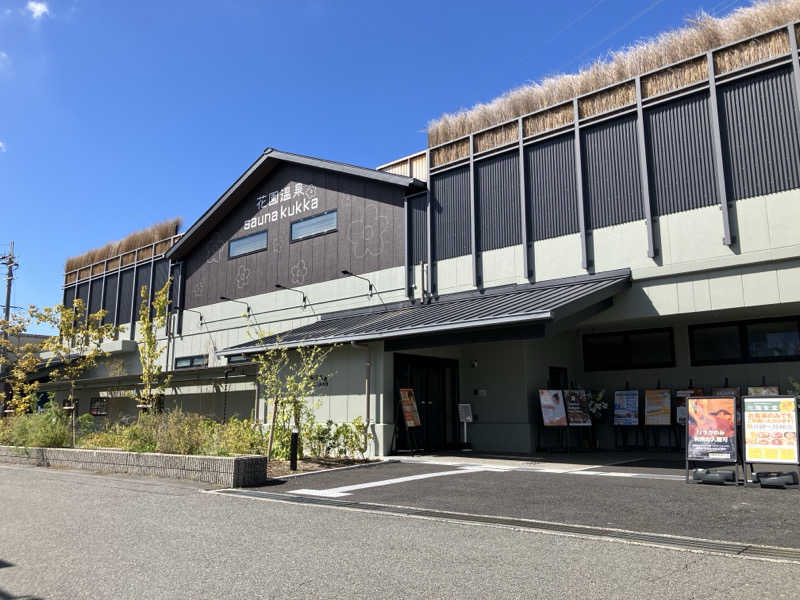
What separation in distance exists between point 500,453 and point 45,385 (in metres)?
26.5

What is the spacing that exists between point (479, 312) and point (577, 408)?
15.0 feet

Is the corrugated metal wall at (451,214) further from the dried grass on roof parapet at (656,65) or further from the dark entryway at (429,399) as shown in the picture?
the dark entryway at (429,399)

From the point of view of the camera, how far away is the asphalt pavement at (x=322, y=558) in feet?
14.5

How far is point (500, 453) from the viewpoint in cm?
1542

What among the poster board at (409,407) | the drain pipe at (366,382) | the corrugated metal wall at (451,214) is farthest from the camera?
the corrugated metal wall at (451,214)

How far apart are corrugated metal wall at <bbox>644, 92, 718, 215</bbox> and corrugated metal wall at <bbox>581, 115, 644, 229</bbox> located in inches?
14.7

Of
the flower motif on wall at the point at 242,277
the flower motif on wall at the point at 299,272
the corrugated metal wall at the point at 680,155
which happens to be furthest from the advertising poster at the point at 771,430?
the flower motif on wall at the point at 242,277

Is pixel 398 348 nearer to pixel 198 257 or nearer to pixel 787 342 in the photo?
pixel 787 342

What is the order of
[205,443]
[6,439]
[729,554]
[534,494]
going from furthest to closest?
[6,439]
[205,443]
[534,494]
[729,554]

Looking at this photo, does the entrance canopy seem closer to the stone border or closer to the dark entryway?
the dark entryway

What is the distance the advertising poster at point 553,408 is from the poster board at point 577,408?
23 centimetres

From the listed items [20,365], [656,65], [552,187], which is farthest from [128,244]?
[656,65]

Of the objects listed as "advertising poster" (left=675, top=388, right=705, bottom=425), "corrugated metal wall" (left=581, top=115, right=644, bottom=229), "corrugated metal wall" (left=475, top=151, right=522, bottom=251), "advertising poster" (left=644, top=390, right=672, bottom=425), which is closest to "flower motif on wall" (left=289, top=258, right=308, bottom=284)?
"corrugated metal wall" (left=475, top=151, right=522, bottom=251)

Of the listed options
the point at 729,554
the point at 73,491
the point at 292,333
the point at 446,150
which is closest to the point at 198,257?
the point at 292,333
